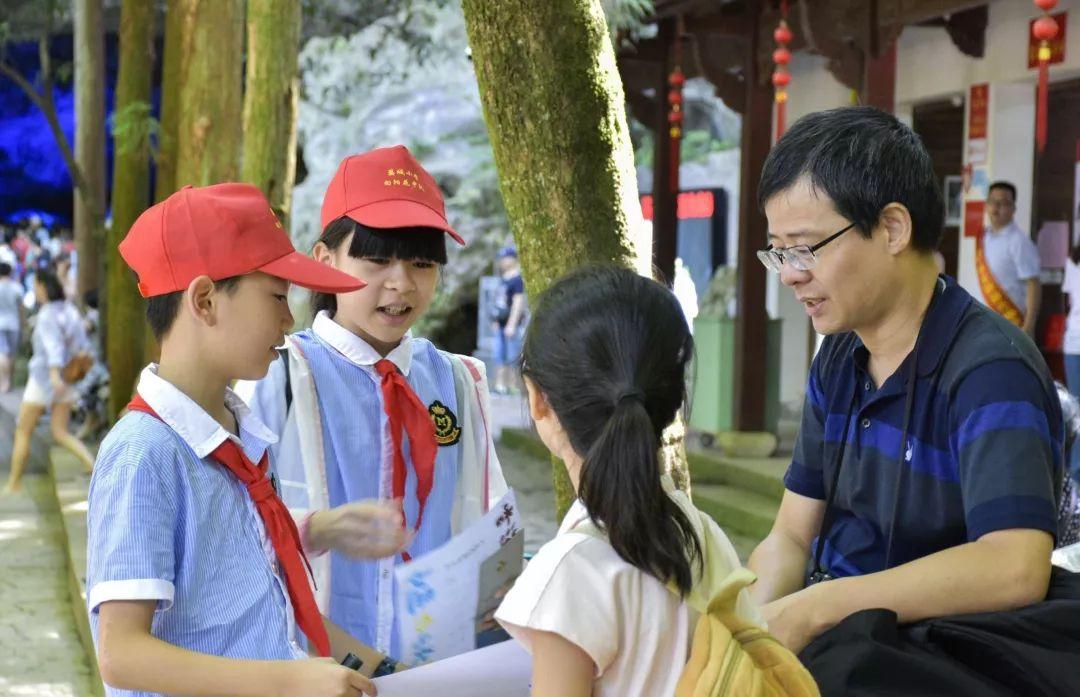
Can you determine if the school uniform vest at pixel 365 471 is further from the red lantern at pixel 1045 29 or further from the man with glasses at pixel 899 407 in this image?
the red lantern at pixel 1045 29

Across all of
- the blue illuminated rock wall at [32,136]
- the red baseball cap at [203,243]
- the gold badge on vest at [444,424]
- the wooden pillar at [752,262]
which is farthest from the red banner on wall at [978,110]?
the blue illuminated rock wall at [32,136]

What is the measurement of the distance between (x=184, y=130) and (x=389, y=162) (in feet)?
14.8

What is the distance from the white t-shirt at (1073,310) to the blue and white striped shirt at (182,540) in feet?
21.4

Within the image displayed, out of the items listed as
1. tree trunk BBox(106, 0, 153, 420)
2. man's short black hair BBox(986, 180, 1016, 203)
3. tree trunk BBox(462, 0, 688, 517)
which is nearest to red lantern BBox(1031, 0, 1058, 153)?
man's short black hair BBox(986, 180, 1016, 203)

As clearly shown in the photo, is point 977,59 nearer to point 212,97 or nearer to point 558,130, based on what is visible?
point 212,97

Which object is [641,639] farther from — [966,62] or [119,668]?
[966,62]

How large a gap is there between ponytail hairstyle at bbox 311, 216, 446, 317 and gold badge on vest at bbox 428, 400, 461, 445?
1.05 ft

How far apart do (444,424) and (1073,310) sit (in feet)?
19.1

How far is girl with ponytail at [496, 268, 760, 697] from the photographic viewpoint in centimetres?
158

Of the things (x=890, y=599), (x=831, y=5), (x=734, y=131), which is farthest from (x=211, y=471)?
(x=734, y=131)

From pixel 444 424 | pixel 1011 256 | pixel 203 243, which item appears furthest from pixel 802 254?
pixel 1011 256

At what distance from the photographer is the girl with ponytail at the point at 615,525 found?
1579 millimetres

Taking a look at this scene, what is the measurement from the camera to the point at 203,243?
1972mm

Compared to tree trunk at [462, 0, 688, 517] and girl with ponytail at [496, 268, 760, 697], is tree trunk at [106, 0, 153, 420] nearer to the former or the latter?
tree trunk at [462, 0, 688, 517]
